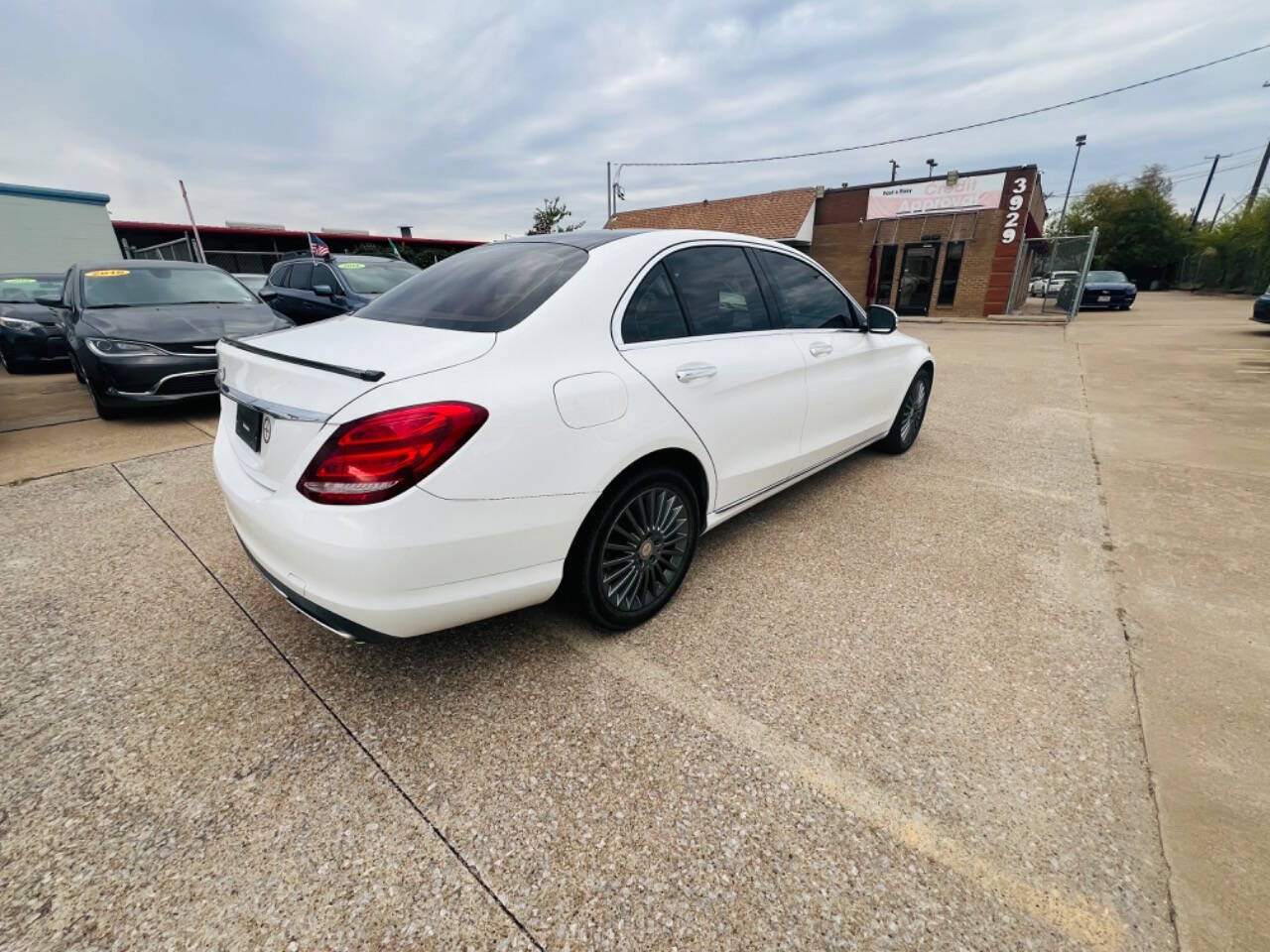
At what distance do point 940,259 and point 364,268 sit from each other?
18.6m

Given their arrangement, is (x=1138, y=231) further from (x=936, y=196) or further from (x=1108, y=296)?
(x=936, y=196)

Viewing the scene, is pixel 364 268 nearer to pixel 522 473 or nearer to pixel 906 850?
pixel 522 473

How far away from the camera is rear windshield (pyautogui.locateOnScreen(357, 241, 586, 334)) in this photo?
2037mm

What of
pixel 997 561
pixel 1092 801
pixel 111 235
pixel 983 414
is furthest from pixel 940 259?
pixel 111 235

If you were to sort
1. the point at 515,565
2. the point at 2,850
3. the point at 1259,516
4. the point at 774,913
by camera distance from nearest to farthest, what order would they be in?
1. the point at 774,913
2. the point at 2,850
3. the point at 515,565
4. the point at 1259,516

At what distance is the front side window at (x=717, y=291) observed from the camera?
247 centimetres

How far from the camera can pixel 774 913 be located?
1.35 meters

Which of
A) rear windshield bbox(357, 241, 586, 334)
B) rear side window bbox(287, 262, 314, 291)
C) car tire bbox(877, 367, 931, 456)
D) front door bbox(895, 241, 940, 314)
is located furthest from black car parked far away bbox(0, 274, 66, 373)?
front door bbox(895, 241, 940, 314)

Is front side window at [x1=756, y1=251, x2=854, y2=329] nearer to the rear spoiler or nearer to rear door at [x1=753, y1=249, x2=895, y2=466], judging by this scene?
rear door at [x1=753, y1=249, x2=895, y2=466]

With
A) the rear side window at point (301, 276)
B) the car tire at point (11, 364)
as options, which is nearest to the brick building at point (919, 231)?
the rear side window at point (301, 276)

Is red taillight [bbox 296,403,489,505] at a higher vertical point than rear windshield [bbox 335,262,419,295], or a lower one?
lower

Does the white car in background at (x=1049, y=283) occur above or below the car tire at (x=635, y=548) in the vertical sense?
below

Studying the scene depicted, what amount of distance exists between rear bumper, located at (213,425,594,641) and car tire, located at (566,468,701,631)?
17cm

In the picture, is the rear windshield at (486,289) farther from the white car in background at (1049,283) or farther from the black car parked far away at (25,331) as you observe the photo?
the white car in background at (1049,283)
